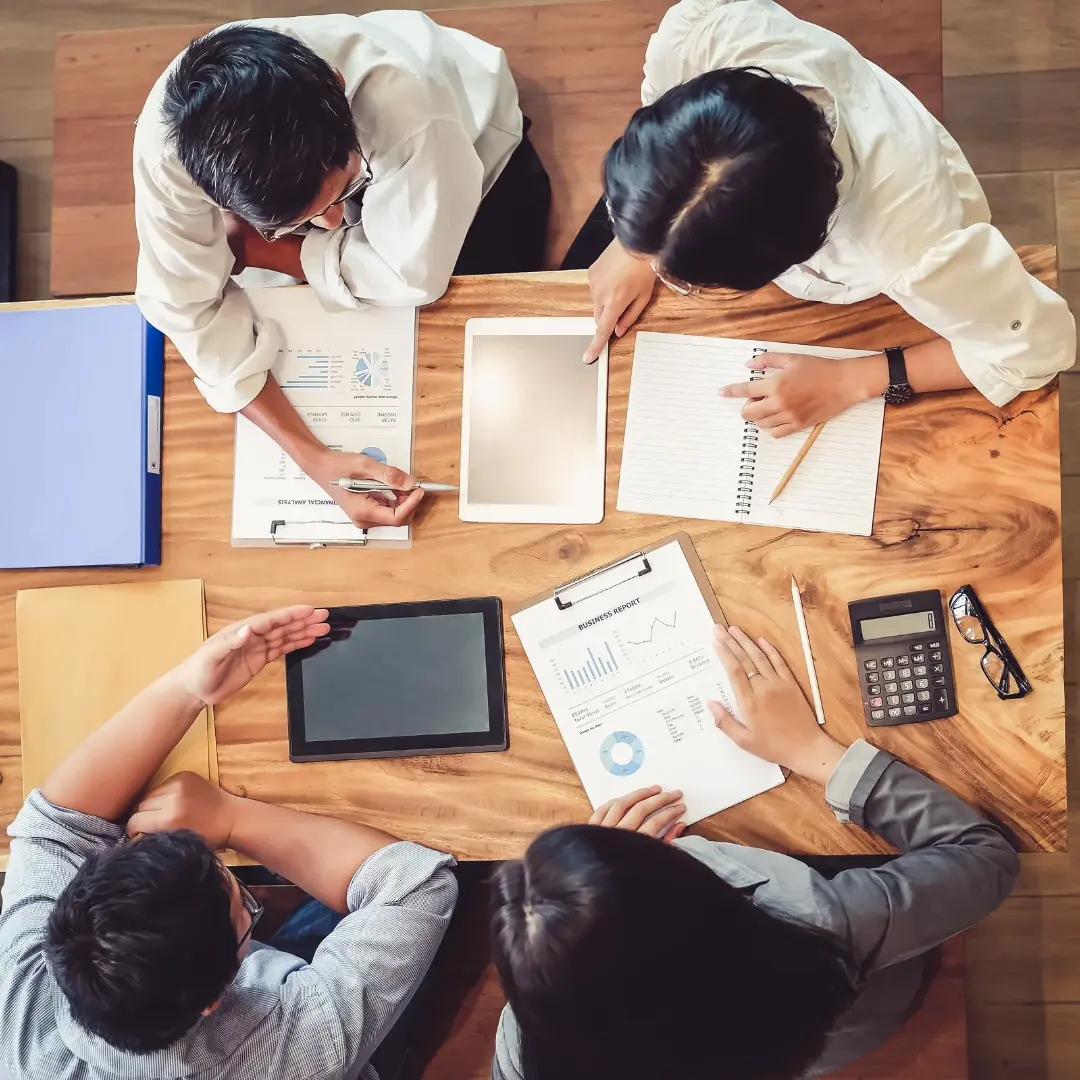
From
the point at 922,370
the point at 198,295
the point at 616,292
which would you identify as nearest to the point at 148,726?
the point at 198,295

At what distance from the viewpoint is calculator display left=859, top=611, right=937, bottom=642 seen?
39.2 inches

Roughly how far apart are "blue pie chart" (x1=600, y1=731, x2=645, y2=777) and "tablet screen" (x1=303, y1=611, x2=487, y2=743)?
0.47 feet

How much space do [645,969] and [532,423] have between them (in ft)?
1.97

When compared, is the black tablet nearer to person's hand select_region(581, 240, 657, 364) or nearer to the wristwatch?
person's hand select_region(581, 240, 657, 364)

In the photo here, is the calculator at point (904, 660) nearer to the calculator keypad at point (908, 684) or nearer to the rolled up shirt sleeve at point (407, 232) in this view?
the calculator keypad at point (908, 684)

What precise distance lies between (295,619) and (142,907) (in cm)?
34

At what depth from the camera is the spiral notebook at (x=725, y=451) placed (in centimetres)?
103

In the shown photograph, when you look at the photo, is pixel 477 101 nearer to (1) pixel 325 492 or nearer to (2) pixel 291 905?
(1) pixel 325 492

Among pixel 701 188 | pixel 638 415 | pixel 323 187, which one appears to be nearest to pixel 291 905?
pixel 638 415

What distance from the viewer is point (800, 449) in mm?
1033

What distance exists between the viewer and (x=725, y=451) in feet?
3.45

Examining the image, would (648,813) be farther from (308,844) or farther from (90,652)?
(90,652)

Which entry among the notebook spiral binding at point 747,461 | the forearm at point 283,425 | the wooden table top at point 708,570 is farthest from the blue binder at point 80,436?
the notebook spiral binding at point 747,461

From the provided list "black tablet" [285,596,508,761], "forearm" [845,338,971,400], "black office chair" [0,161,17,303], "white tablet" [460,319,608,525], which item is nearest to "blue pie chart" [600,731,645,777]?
"black tablet" [285,596,508,761]
